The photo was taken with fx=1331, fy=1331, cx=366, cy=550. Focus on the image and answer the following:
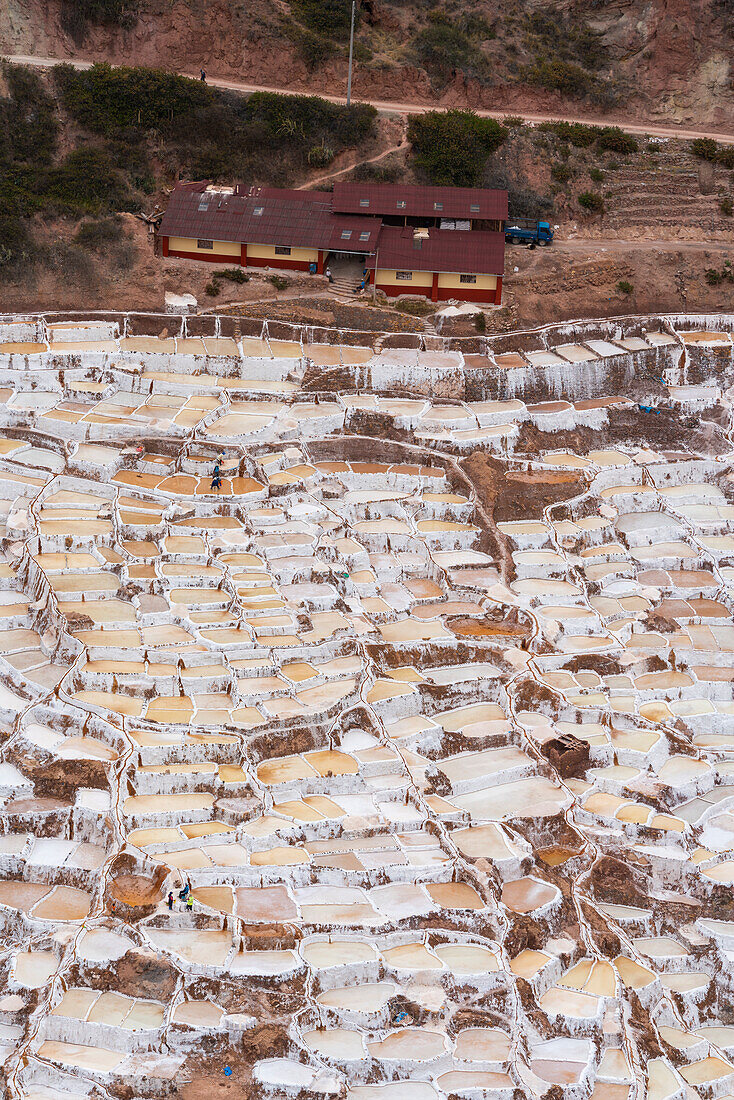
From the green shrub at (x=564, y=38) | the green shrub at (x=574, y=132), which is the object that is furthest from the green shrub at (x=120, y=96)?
the green shrub at (x=564, y=38)

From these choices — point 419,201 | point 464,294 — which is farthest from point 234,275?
point 464,294

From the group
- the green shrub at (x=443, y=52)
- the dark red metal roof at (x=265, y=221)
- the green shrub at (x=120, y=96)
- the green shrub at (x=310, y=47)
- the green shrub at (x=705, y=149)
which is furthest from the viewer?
the green shrub at (x=443, y=52)

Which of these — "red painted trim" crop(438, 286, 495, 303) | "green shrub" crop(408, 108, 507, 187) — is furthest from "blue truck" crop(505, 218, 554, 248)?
"red painted trim" crop(438, 286, 495, 303)

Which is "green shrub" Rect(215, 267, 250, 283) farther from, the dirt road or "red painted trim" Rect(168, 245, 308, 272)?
the dirt road

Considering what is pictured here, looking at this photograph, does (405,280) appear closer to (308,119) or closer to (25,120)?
(308,119)

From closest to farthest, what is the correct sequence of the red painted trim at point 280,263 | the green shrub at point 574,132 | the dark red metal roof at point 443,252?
the dark red metal roof at point 443,252 → the red painted trim at point 280,263 → the green shrub at point 574,132

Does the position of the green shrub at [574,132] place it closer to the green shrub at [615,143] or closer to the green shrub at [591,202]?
the green shrub at [615,143]

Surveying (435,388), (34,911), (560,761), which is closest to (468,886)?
(560,761)
